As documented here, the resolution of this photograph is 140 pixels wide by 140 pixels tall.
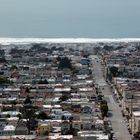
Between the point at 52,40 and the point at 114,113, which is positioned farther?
the point at 52,40

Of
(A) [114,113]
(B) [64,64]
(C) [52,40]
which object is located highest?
(C) [52,40]

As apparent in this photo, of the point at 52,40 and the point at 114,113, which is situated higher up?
the point at 52,40

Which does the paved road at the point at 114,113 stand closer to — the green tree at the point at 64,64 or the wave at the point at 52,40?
the green tree at the point at 64,64

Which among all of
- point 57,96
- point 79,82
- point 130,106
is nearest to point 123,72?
point 79,82

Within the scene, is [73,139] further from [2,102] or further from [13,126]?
[2,102]

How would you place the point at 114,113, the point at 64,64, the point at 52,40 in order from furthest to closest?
the point at 52,40 < the point at 64,64 < the point at 114,113

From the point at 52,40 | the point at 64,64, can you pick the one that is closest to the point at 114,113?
the point at 64,64

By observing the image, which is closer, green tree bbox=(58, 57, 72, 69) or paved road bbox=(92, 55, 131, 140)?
paved road bbox=(92, 55, 131, 140)

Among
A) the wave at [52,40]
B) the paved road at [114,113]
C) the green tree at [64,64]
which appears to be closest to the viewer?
the paved road at [114,113]

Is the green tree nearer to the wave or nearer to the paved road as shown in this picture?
the paved road

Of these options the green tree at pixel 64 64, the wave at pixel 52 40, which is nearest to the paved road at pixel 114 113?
the green tree at pixel 64 64

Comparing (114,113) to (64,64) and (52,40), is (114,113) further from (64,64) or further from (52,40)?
(52,40)

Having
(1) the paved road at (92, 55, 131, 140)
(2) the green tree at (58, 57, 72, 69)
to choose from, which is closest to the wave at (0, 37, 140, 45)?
(2) the green tree at (58, 57, 72, 69)
